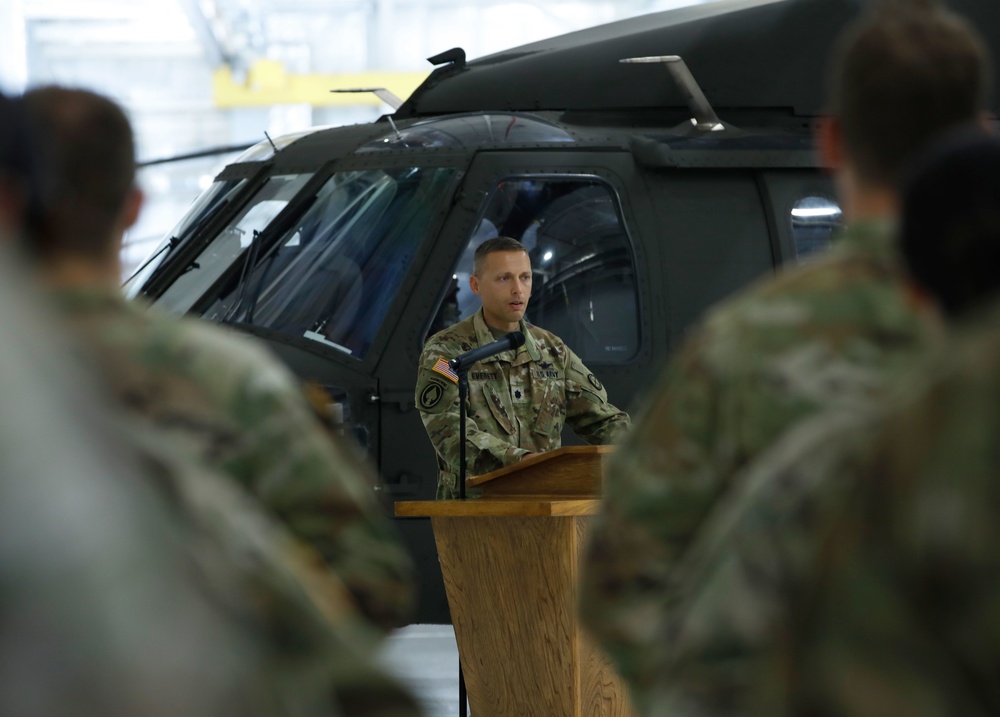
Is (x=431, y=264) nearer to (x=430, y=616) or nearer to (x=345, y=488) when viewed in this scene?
(x=430, y=616)

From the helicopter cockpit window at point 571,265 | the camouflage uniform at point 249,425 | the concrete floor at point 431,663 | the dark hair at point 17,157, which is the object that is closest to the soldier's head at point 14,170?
the dark hair at point 17,157

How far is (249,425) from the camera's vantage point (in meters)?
1.64

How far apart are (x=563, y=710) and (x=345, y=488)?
7.75 ft

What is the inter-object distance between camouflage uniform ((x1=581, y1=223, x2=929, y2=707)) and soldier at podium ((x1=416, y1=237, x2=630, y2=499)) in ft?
9.96

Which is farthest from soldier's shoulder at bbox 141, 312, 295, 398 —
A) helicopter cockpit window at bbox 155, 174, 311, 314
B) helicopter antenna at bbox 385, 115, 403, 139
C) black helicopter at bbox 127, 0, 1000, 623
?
helicopter antenna at bbox 385, 115, 403, 139

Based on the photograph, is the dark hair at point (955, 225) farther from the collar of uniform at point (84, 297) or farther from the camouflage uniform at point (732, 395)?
the collar of uniform at point (84, 297)

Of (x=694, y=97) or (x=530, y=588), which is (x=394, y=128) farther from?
(x=530, y=588)

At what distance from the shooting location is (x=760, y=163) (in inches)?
231

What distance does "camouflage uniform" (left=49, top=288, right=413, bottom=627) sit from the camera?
157cm

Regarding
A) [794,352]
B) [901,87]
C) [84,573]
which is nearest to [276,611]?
[84,573]

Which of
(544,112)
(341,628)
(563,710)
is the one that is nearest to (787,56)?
(544,112)

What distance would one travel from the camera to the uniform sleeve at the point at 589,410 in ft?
15.9

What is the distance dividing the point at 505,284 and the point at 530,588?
1171 millimetres

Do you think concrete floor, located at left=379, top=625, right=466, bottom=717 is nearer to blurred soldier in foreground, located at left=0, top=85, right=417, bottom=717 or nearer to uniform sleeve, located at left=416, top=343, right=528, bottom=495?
uniform sleeve, located at left=416, top=343, right=528, bottom=495
